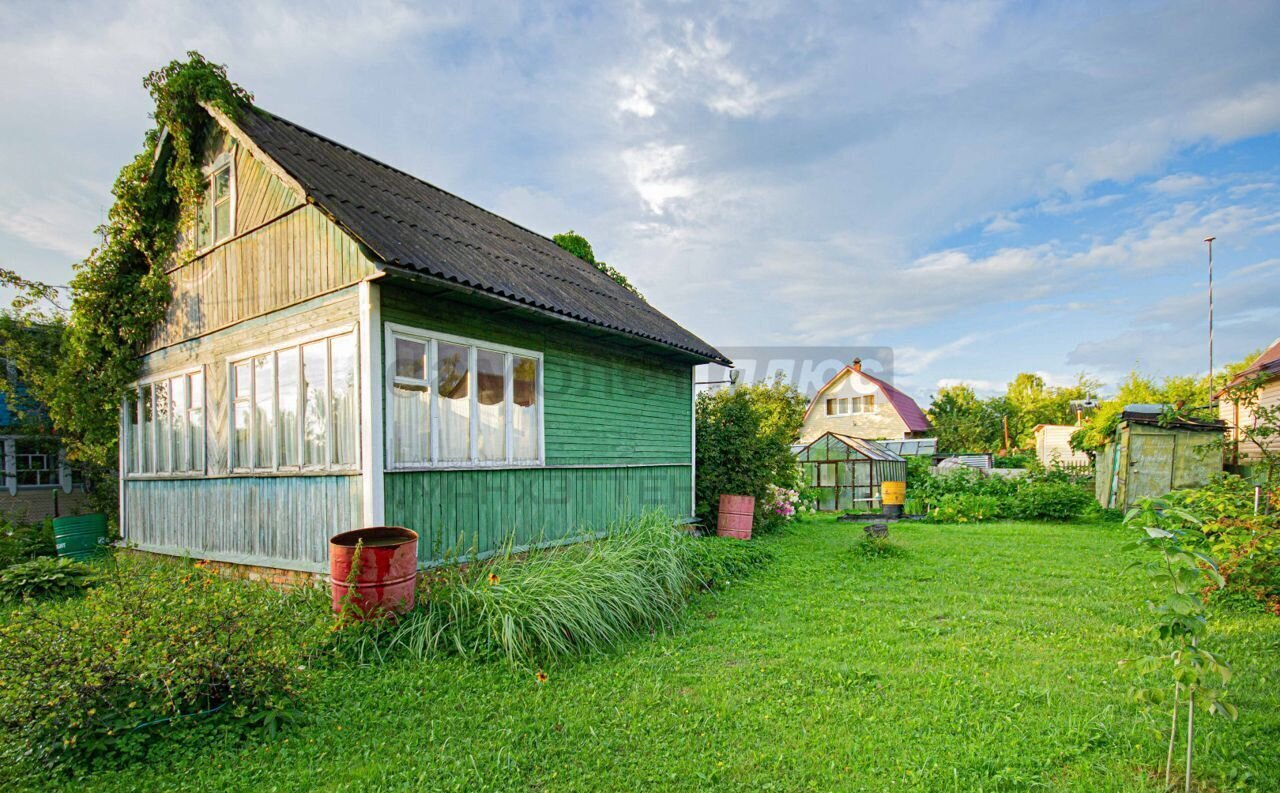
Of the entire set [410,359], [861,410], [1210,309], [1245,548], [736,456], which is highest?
[1210,309]

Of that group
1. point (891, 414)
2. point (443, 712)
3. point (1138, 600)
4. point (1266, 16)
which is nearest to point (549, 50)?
point (1266, 16)

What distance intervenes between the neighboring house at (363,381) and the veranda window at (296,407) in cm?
3

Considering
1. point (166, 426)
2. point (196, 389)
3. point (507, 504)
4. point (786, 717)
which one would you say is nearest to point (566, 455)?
Result: point (507, 504)

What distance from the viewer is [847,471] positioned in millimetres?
19219

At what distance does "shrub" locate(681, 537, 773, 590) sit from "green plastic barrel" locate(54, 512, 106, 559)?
1028 cm

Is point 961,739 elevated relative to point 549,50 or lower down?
lower down

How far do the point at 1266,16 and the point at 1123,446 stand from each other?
1054cm

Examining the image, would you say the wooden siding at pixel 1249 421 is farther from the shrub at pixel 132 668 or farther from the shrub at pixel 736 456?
the shrub at pixel 132 668

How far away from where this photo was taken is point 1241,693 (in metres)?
4.04

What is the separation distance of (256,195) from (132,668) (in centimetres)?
603

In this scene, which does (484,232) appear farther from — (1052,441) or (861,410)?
(1052,441)

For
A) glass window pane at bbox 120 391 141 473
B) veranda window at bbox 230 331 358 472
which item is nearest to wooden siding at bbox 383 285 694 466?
veranda window at bbox 230 331 358 472

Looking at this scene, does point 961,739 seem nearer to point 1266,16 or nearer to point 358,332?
point 358,332

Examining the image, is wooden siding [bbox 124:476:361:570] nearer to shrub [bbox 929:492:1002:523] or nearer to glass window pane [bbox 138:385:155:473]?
glass window pane [bbox 138:385:155:473]
